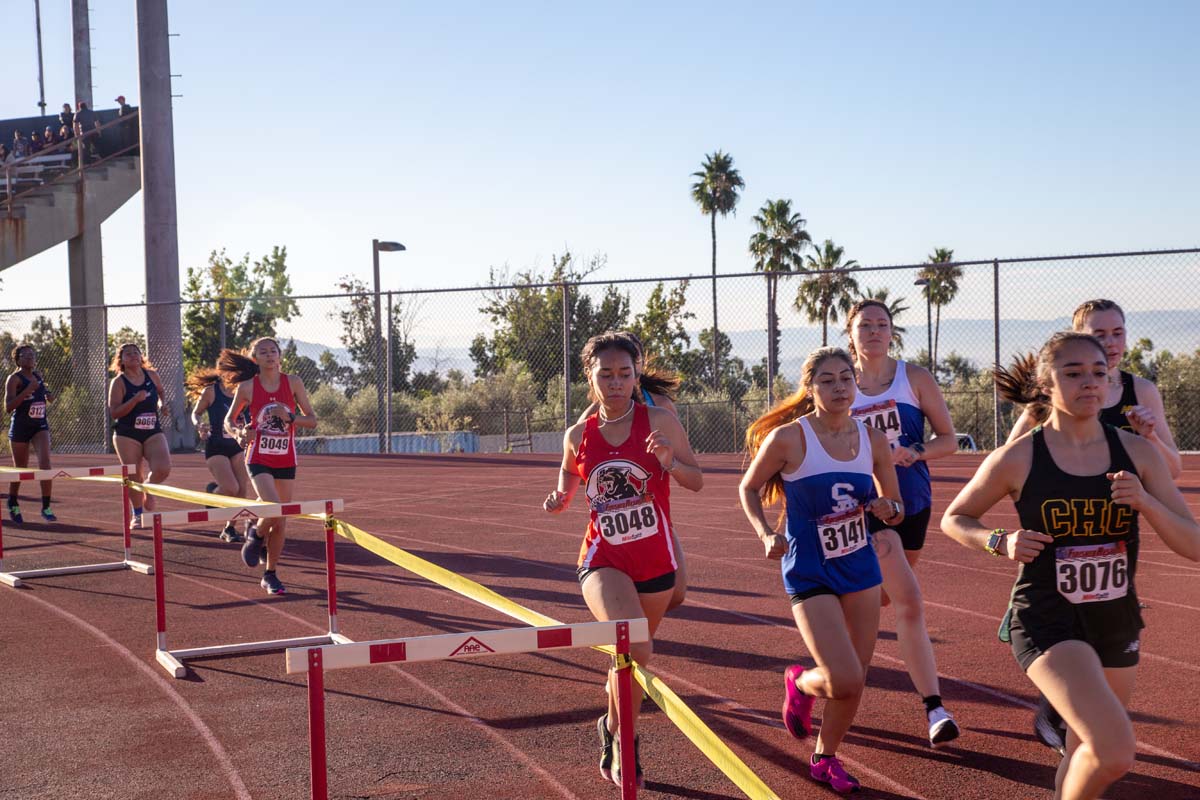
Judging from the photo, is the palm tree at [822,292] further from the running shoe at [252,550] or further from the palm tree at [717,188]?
the palm tree at [717,188]

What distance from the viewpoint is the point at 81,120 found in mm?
35219

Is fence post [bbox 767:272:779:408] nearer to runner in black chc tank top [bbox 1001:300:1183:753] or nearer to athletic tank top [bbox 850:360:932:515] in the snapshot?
athletic tank top [bbox 850:360:932:515]

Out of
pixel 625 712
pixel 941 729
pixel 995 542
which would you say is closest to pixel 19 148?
pixel 941 729

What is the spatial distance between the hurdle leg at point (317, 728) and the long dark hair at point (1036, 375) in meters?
2.63

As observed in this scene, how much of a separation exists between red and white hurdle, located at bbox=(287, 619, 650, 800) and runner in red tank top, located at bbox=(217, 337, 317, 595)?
6215 millimetres

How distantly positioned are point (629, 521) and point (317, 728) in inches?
75.7

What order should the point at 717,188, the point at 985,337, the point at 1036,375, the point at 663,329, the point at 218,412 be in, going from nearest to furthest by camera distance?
the point at 1036,375 < the point at 218,412 < the point at 985,337 < the point at 663,329 < the point at 717,188

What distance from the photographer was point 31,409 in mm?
14648

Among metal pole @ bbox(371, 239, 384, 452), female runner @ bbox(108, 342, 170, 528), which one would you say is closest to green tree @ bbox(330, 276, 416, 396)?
metal pole @ bbox(371, 239, 384, 452)

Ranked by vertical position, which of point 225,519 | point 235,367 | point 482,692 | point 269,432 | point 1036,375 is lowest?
point 482,692

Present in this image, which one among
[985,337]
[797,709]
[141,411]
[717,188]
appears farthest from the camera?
[717,188]

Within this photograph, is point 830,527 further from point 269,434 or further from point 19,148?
point 19,148

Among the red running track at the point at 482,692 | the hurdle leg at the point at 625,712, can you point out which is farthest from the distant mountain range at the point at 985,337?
the hurdle leg at the point at 625,712

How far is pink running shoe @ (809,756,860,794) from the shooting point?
4969 mm
